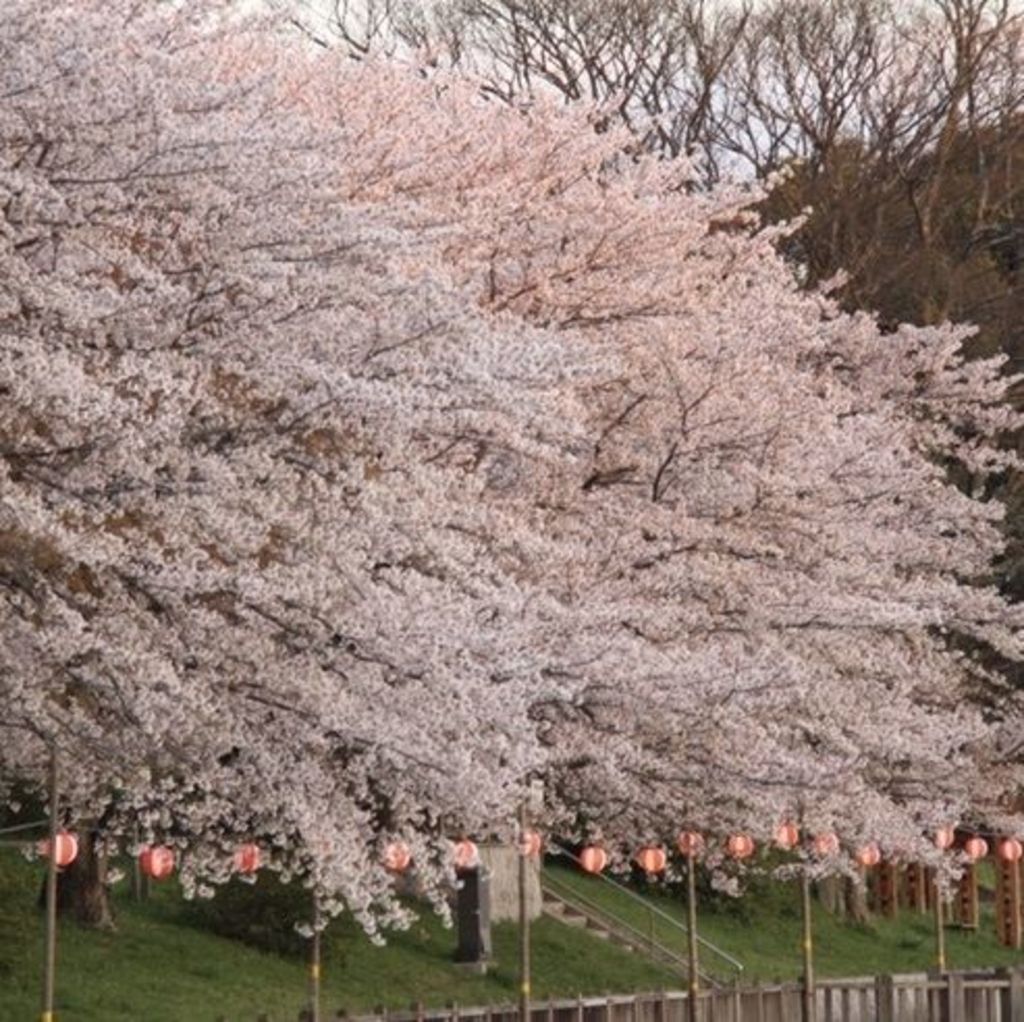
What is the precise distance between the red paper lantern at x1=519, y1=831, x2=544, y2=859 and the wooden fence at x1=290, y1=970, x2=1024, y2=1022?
1.71m

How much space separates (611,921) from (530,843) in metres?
11.2

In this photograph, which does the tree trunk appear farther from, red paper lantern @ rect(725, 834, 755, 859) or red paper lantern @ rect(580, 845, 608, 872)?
red paper lantern @ rect(725, 834, 755, 859)

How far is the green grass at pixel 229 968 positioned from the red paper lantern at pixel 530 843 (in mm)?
2367

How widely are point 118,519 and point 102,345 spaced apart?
147 centimetres

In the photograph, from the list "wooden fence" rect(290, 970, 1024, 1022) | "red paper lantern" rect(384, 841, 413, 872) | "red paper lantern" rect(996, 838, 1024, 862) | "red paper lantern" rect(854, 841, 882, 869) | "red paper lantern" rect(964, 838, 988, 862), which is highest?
"red paper lantern" rect(996, 838, 1024, 862)

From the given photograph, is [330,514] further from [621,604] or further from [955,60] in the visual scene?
[955,60]

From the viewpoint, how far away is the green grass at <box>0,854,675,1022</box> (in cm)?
2809

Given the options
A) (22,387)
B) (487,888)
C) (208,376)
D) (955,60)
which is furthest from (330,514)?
(955,60)

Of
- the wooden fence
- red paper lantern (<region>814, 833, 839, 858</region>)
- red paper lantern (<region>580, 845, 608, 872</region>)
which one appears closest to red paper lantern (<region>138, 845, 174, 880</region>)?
the wooden fence

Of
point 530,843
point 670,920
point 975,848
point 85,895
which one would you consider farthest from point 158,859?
point 975,848

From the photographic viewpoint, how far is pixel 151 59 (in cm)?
2180

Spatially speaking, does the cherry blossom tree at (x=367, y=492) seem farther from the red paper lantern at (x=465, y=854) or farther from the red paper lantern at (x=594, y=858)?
the red paper lantern at (x=594, y=858)

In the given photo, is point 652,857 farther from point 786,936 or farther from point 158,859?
point 786,936

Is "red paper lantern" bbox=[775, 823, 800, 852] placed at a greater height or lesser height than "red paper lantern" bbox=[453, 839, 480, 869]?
greater
